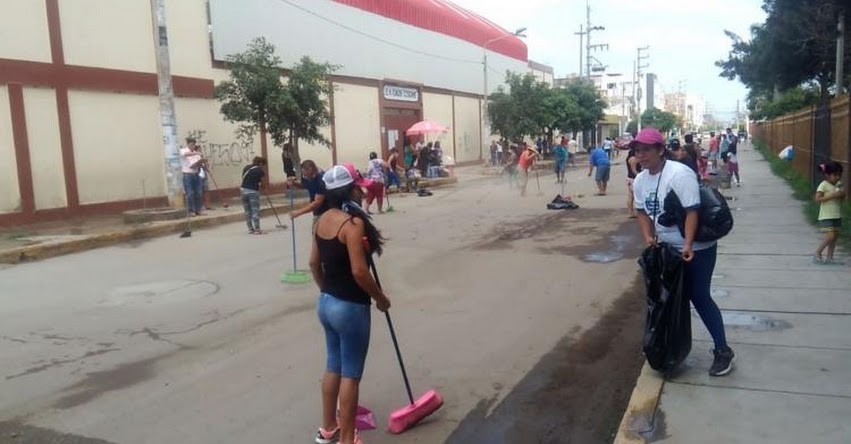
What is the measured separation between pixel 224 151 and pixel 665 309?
1860 cm

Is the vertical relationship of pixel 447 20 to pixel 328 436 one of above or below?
above

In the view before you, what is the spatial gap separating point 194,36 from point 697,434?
19.3 m

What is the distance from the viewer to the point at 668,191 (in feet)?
15.7

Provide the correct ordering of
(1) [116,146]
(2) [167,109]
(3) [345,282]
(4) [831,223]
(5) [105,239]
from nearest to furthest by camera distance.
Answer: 1. (3) [345,282]
2. (4) [831,223]
3. (5) [105,239]
4. (2) [167,109]
5. (1) [116,146]

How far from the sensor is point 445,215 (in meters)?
16.8

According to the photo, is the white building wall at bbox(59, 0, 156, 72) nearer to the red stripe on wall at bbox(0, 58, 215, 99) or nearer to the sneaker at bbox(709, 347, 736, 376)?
the red stripe on wall at bbox(0, 58, 215, 99)

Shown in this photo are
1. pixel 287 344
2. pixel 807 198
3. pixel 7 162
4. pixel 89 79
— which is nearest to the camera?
pixel 287 344

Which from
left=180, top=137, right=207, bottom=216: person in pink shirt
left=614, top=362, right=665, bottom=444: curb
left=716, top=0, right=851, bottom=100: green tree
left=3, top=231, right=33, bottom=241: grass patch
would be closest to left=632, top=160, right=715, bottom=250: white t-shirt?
left=614, top=362, right=665, bottom=444: curb

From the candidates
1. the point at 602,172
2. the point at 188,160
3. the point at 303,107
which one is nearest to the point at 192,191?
the point at 188,160

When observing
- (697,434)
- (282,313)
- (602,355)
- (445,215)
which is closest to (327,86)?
(445,215)

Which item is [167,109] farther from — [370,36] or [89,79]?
[370,36]

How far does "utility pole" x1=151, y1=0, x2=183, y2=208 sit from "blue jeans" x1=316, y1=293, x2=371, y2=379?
519 inches

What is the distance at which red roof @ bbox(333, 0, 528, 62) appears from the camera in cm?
3238

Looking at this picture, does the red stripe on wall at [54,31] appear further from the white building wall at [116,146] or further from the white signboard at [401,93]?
the white signboard at [401,93]
